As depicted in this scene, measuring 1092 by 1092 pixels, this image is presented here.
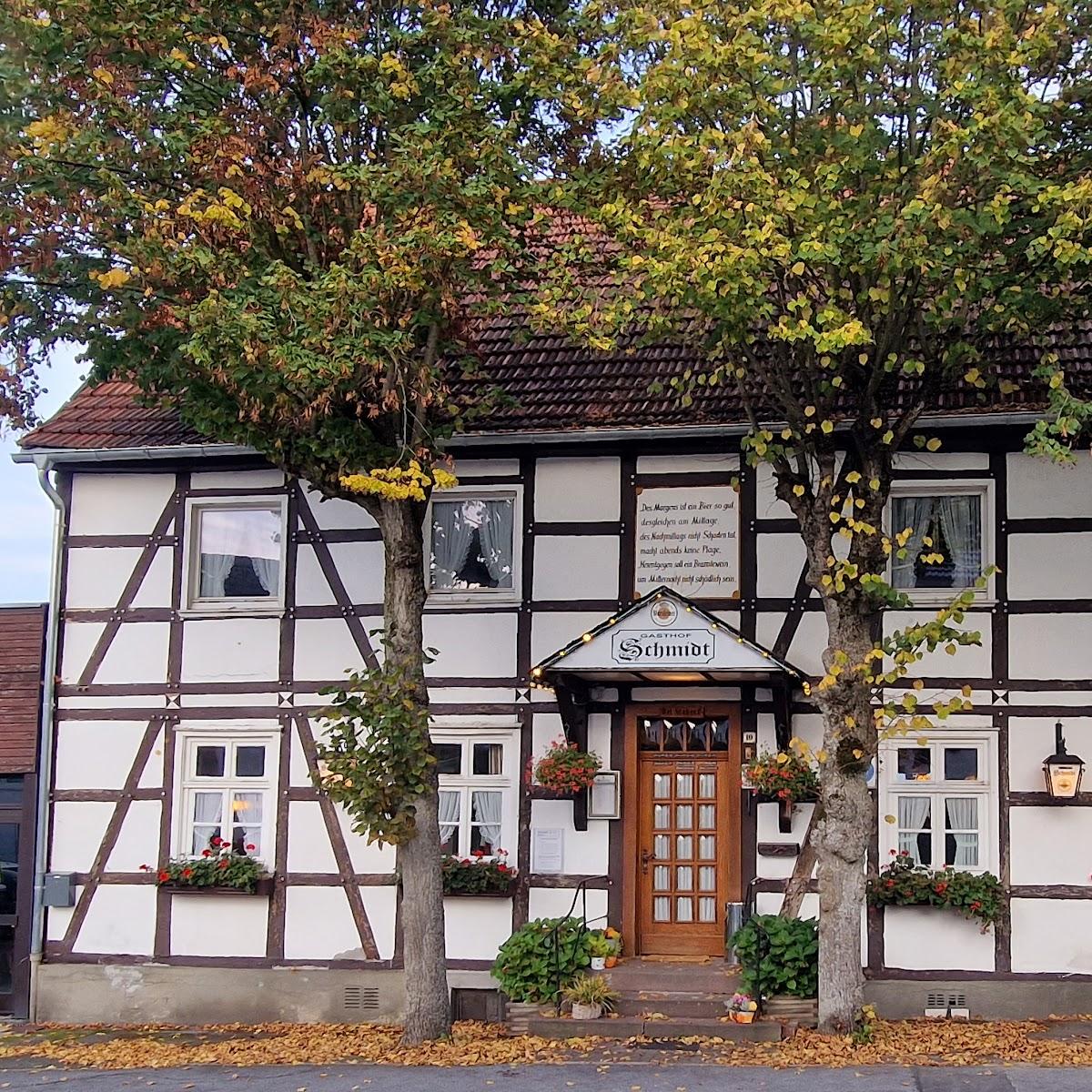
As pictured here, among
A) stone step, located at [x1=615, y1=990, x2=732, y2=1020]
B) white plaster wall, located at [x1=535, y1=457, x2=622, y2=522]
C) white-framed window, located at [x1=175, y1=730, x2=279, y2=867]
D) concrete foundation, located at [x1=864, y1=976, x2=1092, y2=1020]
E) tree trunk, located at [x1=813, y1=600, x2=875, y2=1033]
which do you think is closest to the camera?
tree trunk, located at [x1=813, y1=600, x2=875, y2=1033]

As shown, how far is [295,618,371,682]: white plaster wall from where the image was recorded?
15.6 meters

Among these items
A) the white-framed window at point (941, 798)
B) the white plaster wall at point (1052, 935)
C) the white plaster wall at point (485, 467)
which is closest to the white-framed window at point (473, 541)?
the white plaster wall at point (485, 467)

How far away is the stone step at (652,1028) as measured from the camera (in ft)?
42.1

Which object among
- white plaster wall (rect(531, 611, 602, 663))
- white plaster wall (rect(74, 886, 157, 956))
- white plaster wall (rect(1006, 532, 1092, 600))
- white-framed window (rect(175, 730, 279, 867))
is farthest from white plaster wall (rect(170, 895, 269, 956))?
white plaster wall (rect(1006, 532, 1092, 600))

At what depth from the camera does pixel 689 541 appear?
49.3 feet

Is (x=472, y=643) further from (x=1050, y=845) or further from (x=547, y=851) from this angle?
(x=1050, y=845)

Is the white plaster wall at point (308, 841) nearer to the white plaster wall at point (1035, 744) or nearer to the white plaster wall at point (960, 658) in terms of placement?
the white plaster wall at point (960, 658)

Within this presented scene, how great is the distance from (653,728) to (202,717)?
4631mm

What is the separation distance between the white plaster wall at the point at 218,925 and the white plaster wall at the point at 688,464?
5.75 m

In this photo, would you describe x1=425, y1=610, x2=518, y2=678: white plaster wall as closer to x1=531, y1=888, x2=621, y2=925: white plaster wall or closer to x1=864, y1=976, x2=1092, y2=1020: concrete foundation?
x1=531, y1=888, x2=621, y2=925: white plaster wall

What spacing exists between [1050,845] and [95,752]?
9504 millimetres

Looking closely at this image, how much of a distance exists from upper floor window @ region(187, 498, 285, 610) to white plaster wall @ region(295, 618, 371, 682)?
66 cm

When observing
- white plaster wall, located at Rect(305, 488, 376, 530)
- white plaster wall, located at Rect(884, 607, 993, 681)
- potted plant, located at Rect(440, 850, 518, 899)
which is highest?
white plaster wall, located at Rect(305, 488, 376, 530)

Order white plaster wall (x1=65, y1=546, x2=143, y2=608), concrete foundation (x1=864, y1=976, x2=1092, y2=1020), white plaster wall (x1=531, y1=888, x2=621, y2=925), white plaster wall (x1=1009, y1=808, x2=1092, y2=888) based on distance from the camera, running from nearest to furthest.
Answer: concrete foundation (x1=864, y1=976, x2=1092, y2=1020)
white plaster wall (x1=1009, y1=808, x2=1092, y2=888)
white plaster wall (x1=531, y1=888, x2=621, y2=925)
white plaster wall (x1=65, y1=546, x2=143, y2=608)
